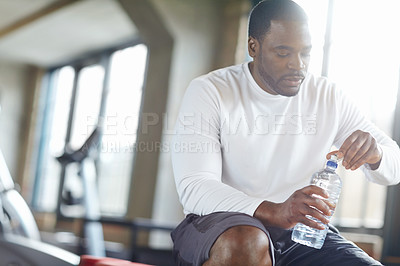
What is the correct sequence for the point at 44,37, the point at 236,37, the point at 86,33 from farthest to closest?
the point at 44,37
the point at 86,33
the point at 236,37

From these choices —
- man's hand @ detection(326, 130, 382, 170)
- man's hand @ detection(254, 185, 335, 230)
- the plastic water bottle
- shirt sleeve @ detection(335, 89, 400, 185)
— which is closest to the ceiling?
shirt sleeve @ detection(335, 89, 400, 185)

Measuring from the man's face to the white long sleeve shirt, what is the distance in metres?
0.06

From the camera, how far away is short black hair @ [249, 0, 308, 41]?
144 cm

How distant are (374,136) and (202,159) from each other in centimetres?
55

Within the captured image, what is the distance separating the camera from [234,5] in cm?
535

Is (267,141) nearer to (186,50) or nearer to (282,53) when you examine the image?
(282,53)

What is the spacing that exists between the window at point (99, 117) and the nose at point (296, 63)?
4.29 metres

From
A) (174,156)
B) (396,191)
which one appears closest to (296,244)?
(174,156)

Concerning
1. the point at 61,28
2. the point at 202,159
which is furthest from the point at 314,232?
the point at 61,28

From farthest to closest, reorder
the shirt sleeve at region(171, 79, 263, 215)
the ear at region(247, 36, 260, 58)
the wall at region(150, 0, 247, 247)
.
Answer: the wall at region(150, 0, 247, 247) < the ear at region(247, 36, 260, 58) < the shirt sleeve at region(171, 79, 263, 215)

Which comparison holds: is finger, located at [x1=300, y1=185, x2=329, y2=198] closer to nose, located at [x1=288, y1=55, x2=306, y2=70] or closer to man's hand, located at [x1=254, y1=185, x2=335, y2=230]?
man's hand, located at [x1=254, y1=185, x2=335, y2=230]

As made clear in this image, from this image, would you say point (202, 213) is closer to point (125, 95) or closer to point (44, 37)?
point (125, 95)

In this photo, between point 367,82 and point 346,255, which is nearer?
point 346,255

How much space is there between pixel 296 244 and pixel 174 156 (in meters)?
0.42
